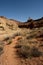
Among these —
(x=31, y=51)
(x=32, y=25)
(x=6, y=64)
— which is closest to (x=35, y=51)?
(x=31, y=51)

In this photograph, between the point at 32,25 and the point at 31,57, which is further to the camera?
the point at 32,25

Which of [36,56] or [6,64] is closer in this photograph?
[6,64]

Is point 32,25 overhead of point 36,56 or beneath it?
overhead

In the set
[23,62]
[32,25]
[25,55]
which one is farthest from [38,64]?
[32,25]

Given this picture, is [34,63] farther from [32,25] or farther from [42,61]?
[32,25]

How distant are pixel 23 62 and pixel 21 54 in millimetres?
1746

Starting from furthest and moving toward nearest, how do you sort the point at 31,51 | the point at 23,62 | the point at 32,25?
1. the point at 32,25
2. the point at 31,51
3. the point at 23,62

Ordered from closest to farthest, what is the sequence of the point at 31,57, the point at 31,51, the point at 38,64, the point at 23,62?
the point at 38,64 → the point at 23,62 → the point at 31,57 → the point at 31,51

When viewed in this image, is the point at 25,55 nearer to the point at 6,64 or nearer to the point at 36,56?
the point at 36,56

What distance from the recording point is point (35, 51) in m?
11.2

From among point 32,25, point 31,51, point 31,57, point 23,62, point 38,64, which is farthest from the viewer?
point 32,25

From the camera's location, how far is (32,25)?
54531mm

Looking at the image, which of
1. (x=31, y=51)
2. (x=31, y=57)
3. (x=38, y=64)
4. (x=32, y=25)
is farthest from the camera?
(x=32, y=25)

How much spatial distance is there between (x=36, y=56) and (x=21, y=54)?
1.46m
